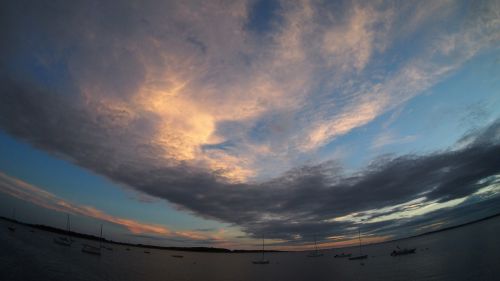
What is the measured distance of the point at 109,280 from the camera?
54.0 metres

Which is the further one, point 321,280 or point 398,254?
point 398,254

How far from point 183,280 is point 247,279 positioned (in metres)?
19.8

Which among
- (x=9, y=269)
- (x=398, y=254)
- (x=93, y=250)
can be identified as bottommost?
(x=398, y=254)

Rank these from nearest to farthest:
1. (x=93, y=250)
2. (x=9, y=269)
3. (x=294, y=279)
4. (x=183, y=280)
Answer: (x=9, y=269), (x=183, y=280), (x=294, y=279), (x=93, y=250)

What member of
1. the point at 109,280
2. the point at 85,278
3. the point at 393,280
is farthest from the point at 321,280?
the point at 85,278

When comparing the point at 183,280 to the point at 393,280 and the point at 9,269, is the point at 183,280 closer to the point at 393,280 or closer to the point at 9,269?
the point at 9,269

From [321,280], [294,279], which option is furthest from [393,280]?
[294,279]

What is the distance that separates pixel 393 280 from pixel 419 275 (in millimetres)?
7331

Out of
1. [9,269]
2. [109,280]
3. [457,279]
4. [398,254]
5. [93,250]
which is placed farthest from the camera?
[398,254]

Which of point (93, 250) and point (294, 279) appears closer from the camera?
point (294, 279)

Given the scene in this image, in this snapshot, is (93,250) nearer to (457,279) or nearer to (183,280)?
(183,280)

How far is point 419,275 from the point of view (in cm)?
6181

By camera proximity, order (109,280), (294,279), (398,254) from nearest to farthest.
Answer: (109,280), (294,279), (398,254)

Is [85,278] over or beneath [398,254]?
over
